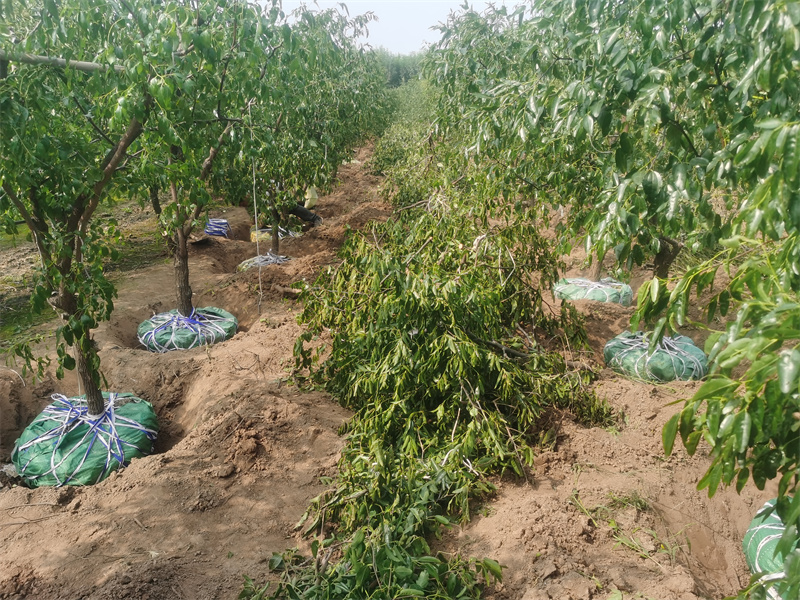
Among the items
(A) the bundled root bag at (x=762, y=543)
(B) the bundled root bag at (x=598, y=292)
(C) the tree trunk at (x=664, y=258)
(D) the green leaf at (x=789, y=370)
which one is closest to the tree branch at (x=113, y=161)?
(D) the green leaf at (x=789, y=370)

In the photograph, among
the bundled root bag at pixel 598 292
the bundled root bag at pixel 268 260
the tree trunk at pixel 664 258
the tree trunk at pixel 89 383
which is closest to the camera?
the tree trunk at pixel 89 383

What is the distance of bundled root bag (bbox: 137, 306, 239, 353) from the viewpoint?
541 cm

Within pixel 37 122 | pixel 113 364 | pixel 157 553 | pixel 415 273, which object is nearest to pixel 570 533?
pixel 415 273

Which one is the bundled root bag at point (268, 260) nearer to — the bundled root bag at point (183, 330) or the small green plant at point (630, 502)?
the bundled root bag at point (183, 330)

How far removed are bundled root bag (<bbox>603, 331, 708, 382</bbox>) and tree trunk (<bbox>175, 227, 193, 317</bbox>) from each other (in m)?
4.21

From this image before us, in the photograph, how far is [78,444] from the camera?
371 cm

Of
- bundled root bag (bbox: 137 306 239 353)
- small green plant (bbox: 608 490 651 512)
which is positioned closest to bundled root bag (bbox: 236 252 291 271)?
bundled root bag (bbox: 137 306 239 353)

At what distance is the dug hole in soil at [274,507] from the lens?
2.64 m

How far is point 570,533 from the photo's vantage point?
2836mm

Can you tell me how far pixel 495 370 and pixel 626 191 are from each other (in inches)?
81.2

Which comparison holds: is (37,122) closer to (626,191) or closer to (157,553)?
(157,553)

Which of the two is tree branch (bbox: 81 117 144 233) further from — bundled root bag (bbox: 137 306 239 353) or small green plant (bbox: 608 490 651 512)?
small green plant (bbox: 608 490 651 512)

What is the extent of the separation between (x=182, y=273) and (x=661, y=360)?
463cm

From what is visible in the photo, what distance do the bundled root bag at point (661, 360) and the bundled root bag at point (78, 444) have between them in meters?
3.85
